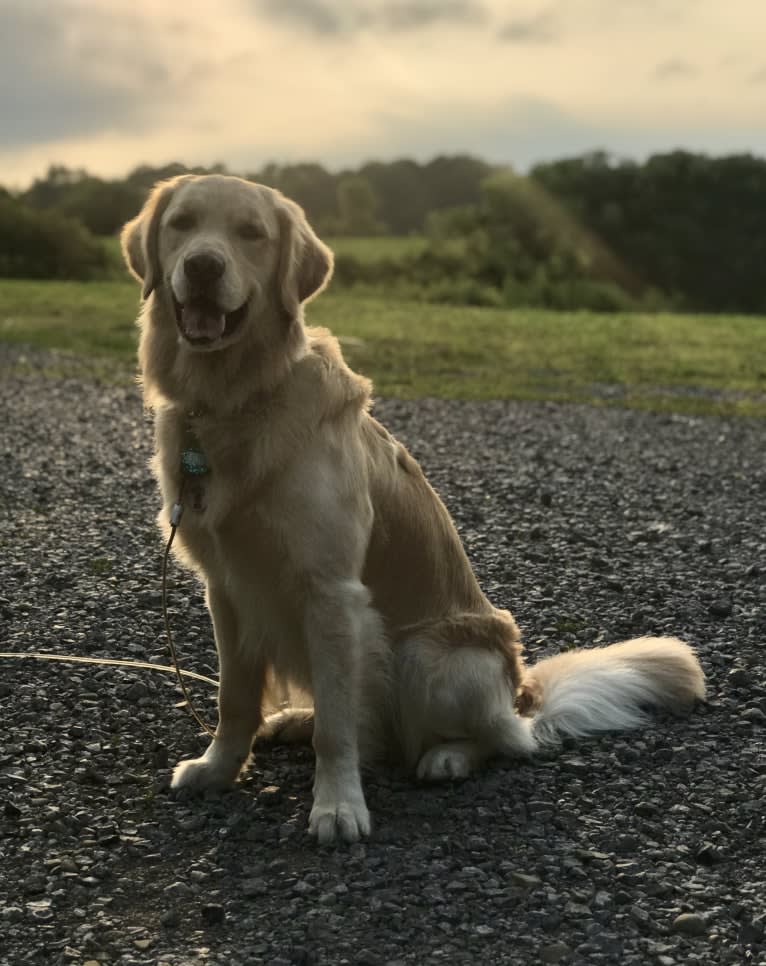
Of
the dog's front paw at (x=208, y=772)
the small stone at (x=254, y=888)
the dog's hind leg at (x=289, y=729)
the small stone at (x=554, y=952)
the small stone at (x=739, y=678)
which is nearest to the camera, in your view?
the small stone at (x=554, y=952)

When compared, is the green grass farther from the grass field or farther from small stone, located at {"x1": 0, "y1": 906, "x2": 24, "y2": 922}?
small stone, located at {"x1": 0, "y1": 906, "x2": 24, "y2": 922}

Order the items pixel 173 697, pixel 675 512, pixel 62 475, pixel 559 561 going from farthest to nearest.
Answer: pixel 62 475, pixel 675 512, pixel 559 561, pixel 173 697

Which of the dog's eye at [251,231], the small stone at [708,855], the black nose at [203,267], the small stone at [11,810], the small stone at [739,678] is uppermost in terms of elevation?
the dog's eye at [251,231]

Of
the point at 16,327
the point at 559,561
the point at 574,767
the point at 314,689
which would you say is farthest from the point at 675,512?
the point at 16,327

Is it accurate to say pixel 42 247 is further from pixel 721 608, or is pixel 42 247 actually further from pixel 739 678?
pixel 739 678

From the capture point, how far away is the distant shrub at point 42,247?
3148 cm

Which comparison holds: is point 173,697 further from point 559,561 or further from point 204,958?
point 559,561

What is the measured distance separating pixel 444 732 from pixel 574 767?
435 millimetres

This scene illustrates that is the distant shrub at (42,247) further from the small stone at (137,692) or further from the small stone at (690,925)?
the small stone at (690,925)

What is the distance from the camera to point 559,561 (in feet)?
20.8

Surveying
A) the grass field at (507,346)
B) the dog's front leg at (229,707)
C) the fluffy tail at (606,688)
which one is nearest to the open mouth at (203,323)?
the dog's front leg at (229,707)

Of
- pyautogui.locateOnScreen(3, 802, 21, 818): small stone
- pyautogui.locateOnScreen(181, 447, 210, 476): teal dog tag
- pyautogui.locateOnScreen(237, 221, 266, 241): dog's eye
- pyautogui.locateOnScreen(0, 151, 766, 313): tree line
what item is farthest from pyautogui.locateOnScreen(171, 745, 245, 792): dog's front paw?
pyautogui.locateOnScreen(0, 151, 766, 313): tree line

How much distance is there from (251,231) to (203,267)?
27 cm

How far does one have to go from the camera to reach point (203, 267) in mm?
3311
